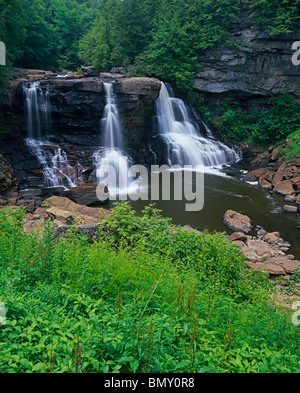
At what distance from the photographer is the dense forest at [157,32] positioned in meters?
20.2

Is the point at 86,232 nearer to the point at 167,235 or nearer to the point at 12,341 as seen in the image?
the point at 167,235

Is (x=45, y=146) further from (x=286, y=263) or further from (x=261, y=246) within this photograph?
(x=286, y=263)

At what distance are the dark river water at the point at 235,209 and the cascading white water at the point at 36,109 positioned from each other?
24.9 ft

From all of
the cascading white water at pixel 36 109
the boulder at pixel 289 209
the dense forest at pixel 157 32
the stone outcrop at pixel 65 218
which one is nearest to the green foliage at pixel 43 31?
the dense forest at pixel 157 32

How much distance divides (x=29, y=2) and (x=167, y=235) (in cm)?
2415

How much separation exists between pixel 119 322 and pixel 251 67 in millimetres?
23016

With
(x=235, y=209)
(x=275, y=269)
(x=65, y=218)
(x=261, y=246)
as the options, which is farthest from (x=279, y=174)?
(x=65, y=218)

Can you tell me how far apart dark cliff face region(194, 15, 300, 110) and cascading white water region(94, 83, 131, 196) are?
8.30 metres

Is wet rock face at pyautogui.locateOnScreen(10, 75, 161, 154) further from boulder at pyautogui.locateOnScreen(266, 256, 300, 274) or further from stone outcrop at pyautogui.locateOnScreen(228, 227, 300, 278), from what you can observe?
boulder at pyautogui.locateOnScreen(266, 256, 300, 274)

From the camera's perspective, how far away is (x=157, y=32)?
853 inches

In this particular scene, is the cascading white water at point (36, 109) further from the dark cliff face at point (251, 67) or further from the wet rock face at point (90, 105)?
the dark cliff face at point (251, 67)

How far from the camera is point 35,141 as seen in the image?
51.2 ft

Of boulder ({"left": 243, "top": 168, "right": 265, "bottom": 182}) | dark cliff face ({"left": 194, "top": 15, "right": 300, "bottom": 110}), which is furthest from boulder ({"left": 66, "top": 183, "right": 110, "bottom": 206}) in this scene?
dark cliff face ({"left": 194, "top": 15, "right": 300, "bottom": 110})

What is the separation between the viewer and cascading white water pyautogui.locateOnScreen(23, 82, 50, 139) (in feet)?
50.7
